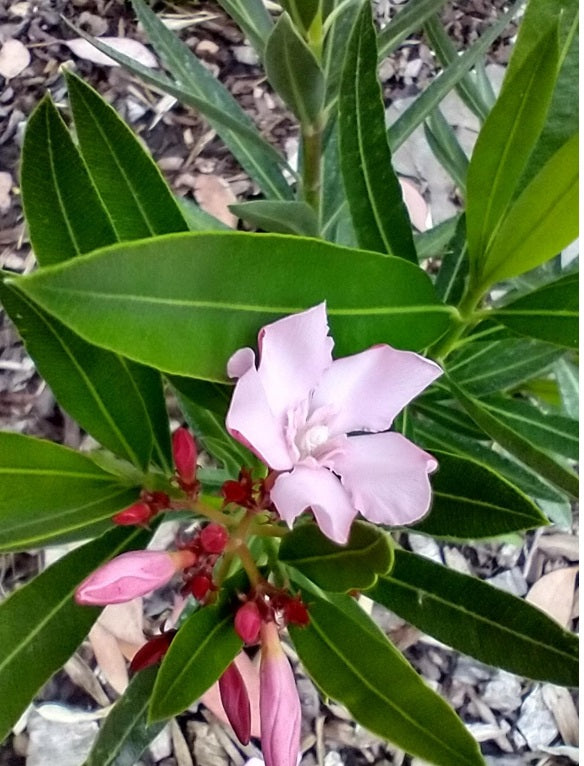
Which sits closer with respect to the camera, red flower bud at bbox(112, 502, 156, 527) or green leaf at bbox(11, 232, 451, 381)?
green leaf at bbox(11, 232, 451, 381)

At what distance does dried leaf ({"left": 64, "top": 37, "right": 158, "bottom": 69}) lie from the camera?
1.37 m

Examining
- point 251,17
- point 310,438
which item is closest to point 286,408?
point 310,438

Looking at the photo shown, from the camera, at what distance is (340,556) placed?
0.52 metres

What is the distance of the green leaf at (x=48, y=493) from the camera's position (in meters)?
0.57

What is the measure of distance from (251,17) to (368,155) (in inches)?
11.8

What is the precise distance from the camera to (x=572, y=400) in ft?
2.93

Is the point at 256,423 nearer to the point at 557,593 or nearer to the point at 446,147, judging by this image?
the point at 446,147

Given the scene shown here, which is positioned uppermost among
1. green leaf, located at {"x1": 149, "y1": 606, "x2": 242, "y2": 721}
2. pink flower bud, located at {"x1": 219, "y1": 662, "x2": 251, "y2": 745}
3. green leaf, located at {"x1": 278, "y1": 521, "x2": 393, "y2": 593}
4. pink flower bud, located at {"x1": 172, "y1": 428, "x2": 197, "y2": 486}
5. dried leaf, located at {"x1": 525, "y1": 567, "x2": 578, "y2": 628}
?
pink flower bud, located at {"x1": 172, "y1": 428, "x2": 197, "y2": 486}

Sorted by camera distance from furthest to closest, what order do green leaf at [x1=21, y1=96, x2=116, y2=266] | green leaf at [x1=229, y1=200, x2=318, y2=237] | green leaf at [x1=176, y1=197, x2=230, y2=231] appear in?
green leaf at [x1=176, y1=197, x2=230, y2=231] < green leaf at [x1=229, y1=200, x2=318, y2=237] < green leaf at [x1=21, y1=96, x2=116, y2=266]

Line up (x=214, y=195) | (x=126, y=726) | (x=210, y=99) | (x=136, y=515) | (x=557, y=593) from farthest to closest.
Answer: (x=214, y=195), (x=557, y=593), (x=210, y=99), (x=126, y=726), (x=136, y=515)

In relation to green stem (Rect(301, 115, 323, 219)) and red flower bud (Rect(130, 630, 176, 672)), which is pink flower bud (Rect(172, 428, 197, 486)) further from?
green stem (Rect(301, 115, 323, 219))

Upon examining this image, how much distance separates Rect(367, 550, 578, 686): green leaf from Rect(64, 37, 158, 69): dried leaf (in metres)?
1.05

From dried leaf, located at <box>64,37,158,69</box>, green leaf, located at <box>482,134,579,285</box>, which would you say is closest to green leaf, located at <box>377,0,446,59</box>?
green leaf, located at <box>482,134,579,285</box>

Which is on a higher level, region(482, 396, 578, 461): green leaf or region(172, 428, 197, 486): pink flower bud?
region(172, 428, 197, 486): pink flower bud
